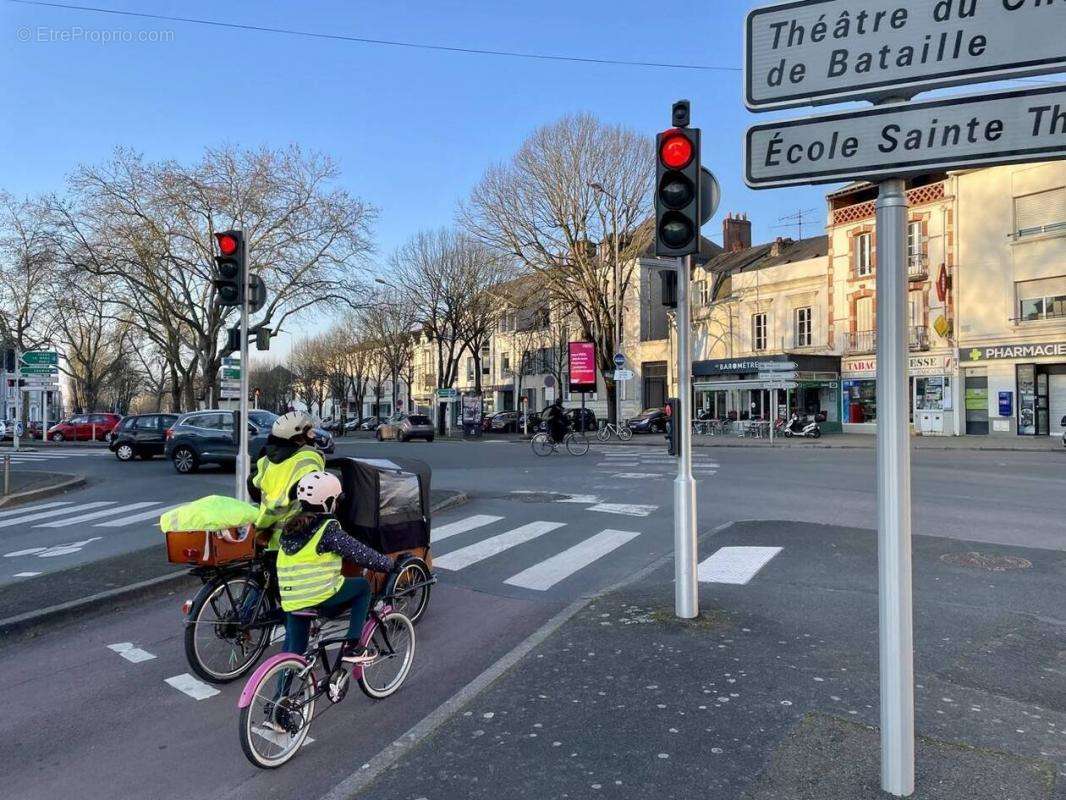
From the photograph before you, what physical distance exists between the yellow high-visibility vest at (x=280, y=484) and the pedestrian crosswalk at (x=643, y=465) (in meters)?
11.7

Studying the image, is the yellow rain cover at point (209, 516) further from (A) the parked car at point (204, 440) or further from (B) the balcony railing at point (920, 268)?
(B) the balcony railing at point (920, 268)

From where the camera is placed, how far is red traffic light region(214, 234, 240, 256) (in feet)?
29.1

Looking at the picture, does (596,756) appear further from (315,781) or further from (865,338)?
(865,338)

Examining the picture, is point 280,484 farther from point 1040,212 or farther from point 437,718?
point 1040,212

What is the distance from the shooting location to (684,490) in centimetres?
543

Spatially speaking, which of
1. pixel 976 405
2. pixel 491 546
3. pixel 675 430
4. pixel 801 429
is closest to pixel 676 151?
pixel 675 430

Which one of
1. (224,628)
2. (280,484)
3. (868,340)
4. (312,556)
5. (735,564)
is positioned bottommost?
(735,564)

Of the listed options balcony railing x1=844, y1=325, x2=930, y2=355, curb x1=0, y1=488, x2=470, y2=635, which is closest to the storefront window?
balcony railing x1=844, y1=325, x2=930, y2=355

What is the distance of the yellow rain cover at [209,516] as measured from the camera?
4305mm

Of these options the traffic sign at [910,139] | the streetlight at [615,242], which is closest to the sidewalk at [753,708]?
the traffic sign at [910,139]

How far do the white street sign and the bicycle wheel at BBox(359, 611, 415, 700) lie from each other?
3244 mm

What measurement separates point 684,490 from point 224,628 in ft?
10.3

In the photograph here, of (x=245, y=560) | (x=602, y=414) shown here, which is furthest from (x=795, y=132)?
(x=602, y=414)

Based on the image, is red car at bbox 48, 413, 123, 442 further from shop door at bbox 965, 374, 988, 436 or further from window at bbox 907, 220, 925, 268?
shop door at bbox 965, 374, 988, 436
